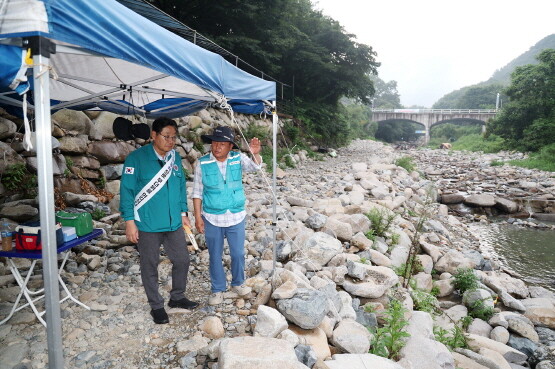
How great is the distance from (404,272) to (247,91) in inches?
152

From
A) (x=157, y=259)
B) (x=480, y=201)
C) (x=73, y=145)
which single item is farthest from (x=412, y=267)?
(x=480, y=201)

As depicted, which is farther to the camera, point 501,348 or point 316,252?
point 316,252

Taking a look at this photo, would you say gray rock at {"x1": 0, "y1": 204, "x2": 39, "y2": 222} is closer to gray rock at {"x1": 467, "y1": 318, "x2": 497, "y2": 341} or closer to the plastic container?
the plastic container

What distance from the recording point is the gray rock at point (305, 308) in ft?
9.43

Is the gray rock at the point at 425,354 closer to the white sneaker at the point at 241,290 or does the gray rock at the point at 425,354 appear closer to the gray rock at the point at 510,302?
the white sneaker at the point at 241,290

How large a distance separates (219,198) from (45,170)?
1.74m

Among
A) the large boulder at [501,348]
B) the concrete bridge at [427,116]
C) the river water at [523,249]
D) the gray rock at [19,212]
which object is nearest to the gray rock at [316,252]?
the large boulder at [501,348]

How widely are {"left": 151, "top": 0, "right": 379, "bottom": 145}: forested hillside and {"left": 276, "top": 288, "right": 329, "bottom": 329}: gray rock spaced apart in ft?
40.7

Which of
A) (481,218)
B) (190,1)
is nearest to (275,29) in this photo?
(190,1)

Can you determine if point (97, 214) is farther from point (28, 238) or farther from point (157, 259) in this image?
point (157, 259)

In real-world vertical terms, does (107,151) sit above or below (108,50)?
below

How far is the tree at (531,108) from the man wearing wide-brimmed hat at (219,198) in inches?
1075

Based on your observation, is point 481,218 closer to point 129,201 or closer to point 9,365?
point 129,201

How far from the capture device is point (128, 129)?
3414 millimetres
